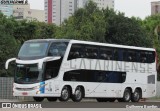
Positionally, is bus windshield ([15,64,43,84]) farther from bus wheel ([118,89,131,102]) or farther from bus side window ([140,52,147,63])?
bus side window ([140,52,147,63])

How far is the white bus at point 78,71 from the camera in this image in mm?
31516

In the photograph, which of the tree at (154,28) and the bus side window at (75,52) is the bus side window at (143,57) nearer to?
the bus side window at (75,52)

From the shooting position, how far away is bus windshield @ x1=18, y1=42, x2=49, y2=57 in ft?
104

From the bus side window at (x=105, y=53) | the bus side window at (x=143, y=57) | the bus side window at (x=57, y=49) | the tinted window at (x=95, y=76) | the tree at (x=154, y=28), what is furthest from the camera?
the tree at (x=154, y=28)

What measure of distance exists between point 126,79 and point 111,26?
885 inches

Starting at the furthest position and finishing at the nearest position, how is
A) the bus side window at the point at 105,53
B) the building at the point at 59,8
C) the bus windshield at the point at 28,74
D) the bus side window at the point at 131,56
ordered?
the building at the point at 59,8, the bus side window at the point at 131,56, the bus side window at the point at 105,53, the bus windshield at the point at 28,74

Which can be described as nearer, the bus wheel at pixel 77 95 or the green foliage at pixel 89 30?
the bus wheel at pixel 77 95

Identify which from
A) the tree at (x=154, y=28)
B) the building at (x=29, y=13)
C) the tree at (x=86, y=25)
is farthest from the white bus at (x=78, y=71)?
the building at (x=29, y=13)

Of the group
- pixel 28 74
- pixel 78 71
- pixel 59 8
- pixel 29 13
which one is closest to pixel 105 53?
pixel 78 71

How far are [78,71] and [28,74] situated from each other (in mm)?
3205

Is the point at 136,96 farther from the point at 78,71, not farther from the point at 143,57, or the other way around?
the point at 78,71

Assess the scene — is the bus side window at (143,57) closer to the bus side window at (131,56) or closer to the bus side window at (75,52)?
the bus side window at (131,56)

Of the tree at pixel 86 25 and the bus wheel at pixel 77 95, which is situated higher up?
the tree at pixel 86 25

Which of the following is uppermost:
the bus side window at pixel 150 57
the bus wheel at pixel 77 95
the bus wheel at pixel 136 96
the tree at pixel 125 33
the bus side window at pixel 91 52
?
the tree at pixel 125 33
